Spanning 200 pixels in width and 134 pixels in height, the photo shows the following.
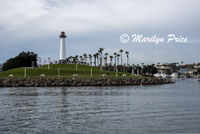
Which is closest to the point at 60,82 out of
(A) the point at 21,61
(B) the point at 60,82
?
(B) the point at 60,82

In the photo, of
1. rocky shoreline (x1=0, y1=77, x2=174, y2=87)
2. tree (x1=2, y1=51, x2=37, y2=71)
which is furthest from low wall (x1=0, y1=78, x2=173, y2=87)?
tree (x1=2, y1=51, x2=37, y2=71)

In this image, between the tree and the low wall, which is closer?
the low wall

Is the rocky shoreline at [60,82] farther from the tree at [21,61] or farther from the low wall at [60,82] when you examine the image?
the tree at [21,61]

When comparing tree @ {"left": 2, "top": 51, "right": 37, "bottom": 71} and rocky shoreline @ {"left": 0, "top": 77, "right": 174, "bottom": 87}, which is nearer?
rocky shoreline @ {"left": 0, "top": 77, "right": 174, "bottom": 87}

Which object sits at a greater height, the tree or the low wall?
the tree

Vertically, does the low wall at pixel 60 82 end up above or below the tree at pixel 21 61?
below

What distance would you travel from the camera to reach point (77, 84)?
81.8 m

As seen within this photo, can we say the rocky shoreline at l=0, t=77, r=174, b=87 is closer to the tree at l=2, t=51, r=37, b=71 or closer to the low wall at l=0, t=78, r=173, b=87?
the low wall at l=0, t=78, r=173, b=87

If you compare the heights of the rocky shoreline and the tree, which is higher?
the tree

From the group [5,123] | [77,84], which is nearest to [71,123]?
[5,123]

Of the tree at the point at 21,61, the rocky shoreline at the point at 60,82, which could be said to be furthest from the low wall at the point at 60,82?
the tree at the point at 21,61

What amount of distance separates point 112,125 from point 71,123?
287cm

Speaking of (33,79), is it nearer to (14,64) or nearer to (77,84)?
(77,84)

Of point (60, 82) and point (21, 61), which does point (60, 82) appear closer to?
point (60, 82)
